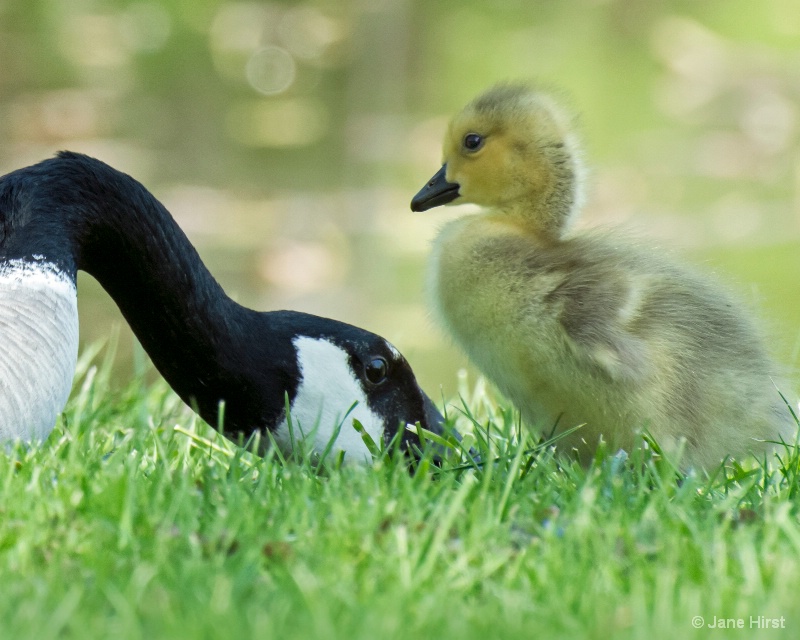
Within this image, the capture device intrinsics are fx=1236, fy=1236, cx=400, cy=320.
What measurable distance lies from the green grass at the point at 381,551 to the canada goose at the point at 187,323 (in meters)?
0.23

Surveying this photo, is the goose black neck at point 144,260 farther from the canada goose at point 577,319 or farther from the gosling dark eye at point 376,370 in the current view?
the canada goose at point 577,319

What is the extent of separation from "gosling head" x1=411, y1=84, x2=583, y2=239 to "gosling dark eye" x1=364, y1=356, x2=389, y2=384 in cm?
68

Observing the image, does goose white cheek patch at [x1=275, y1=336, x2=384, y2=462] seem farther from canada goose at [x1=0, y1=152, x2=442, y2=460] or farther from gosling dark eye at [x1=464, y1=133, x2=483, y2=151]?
gosling dark eye at [x1=464, y1=133, x2=483, y2=151]

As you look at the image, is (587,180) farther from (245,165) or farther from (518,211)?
(245,165)

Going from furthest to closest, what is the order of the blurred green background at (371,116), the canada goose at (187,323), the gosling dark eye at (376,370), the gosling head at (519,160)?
the blurred green background at (371,116) → the gosling head at (519,160) → the gosling dark eye at (376,370) → the canada goose at (187,323)

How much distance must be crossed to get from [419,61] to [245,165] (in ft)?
12.0

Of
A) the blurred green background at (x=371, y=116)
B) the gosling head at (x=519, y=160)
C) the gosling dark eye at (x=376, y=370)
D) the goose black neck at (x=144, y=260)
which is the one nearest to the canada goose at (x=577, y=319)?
the gosling head at (x=519, y=160)

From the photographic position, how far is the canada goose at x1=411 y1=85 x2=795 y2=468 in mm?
3270

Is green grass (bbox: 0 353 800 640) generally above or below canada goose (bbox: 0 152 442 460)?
below

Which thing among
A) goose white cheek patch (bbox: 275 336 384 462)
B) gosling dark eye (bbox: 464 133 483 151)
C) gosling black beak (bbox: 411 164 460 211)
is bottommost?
goose white cheek patch (bbox: 275 336 384 462)

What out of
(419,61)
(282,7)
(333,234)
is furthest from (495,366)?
(282,7)

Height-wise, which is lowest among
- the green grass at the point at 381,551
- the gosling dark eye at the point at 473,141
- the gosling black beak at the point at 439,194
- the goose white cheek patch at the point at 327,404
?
the green grass at the point at 381,551

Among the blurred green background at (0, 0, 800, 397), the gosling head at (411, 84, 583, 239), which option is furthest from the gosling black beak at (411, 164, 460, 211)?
the blurred green background at (0, 0, 800, 397)

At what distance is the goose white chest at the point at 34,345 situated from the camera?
9.42 feet
